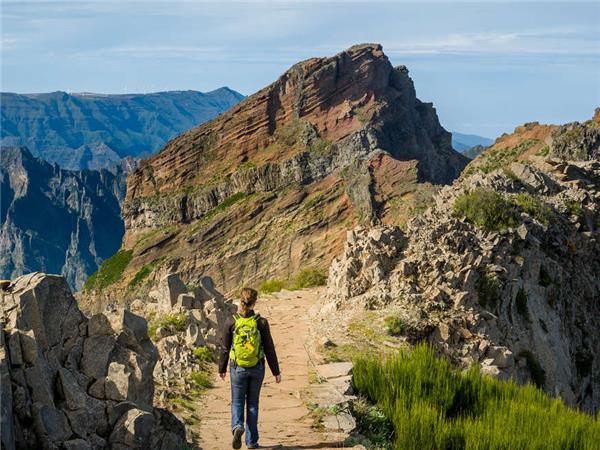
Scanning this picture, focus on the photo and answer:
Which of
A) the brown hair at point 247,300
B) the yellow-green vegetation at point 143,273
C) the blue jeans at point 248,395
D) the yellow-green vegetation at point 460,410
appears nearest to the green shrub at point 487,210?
the yellow-green vegetation at point 460,410

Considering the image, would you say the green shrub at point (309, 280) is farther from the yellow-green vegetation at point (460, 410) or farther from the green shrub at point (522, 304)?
the yellow-green vegetation at point (460, 410)

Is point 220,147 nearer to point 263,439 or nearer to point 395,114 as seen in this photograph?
point 395,114

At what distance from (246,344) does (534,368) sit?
367 inches

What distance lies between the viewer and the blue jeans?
920 cm

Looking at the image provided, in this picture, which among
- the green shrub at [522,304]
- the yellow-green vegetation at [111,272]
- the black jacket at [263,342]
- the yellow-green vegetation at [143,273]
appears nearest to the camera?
the black jacket at [263,342]

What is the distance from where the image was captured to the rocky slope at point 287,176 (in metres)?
86.9

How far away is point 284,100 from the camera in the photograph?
10688 centimetres

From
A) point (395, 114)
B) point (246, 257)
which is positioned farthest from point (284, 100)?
point (246, 257)

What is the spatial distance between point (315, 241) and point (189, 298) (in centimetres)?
6849

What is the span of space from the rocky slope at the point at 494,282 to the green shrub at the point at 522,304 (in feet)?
0.10

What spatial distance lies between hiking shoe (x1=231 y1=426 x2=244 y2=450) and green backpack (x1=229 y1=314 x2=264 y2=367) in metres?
0.71

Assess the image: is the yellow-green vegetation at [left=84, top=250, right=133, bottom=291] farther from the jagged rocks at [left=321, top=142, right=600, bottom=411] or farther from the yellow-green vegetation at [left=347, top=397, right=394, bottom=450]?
the yellow-green vegetation at [left=347, top=397, right=394, bottom=450]

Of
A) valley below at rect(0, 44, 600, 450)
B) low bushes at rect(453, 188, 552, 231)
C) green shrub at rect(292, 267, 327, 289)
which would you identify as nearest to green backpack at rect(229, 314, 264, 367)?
valley below at rect(0, 44, 600, 450)

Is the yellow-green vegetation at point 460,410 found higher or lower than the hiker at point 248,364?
lower
